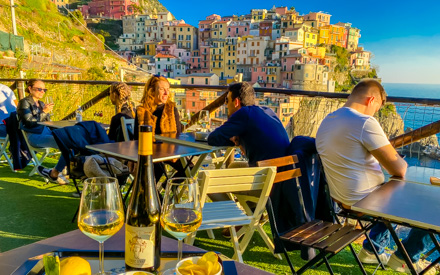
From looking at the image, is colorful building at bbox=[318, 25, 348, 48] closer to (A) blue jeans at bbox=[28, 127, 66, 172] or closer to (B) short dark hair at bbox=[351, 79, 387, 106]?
(A) blue jeans at bbox=[28, 127, 66, 172]

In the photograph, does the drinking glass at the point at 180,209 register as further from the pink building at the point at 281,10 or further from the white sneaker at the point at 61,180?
the pink building at the point at 281,10

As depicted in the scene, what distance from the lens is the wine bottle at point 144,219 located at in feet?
2.95

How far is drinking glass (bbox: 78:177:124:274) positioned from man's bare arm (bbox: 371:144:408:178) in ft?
6.41

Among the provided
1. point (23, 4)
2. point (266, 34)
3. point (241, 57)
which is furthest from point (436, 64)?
point (23, 4)

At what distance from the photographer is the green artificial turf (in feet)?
9.79

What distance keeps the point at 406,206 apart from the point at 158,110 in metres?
2.88

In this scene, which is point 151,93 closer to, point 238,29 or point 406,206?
point 406,206

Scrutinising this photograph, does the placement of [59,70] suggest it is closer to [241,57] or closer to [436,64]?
[241,57]

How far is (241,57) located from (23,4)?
48001mm

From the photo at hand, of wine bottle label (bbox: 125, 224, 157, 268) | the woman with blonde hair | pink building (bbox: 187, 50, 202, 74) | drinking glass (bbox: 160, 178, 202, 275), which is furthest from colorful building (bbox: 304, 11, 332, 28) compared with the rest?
wine bottle label (bbox: 125, 224, 157, 268)

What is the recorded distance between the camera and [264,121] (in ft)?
10.1

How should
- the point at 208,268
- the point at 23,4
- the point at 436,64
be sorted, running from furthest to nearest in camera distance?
the point at 436,64
the point at 23,4
the point at 208,268

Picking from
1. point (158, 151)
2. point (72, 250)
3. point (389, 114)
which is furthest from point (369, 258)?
point (72, 250)

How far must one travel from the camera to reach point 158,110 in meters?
4.08
